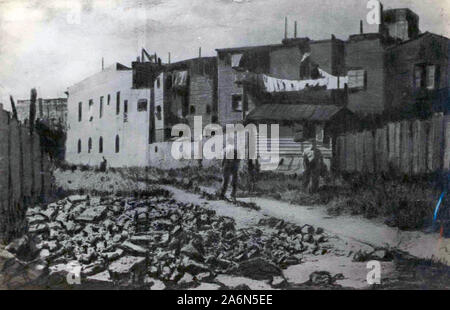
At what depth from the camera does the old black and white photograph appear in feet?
18.7

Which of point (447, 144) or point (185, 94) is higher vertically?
point (185, 94)

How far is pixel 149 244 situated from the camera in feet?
19.4

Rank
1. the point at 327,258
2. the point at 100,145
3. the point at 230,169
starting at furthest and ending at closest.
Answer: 1. the point at 100,145
2. the point at 230,169
3. the point at 327,258

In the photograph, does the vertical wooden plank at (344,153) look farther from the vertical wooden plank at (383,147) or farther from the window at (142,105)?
the window at (142,105)

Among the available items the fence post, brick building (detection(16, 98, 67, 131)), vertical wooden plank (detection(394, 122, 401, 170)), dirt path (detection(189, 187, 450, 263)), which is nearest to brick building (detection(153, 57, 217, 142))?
brick building (detection(16, 98, 67, 131))

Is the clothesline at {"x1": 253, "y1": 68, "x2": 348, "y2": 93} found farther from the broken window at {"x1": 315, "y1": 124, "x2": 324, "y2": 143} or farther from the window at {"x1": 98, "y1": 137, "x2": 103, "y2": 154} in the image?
the window at {"x1": 98, "y1": 137, "x2": 103, "y2": 154}

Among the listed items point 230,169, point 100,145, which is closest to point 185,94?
point 230,169

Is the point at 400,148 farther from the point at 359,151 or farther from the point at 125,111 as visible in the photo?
the point at 125,111

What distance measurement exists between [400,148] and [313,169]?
1.00 metres

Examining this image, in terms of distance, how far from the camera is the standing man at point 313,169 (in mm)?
6016

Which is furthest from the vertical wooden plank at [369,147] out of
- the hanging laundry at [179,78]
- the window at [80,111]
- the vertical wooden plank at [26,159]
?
the vertical wooden plank at [26,159]

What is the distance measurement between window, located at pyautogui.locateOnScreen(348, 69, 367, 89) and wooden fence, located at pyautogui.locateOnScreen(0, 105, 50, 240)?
377 centimetres
